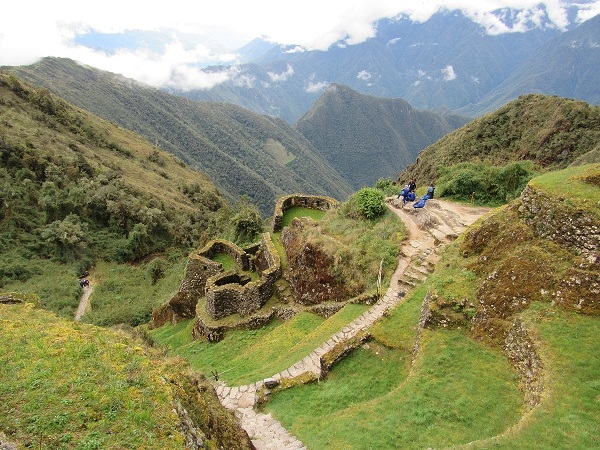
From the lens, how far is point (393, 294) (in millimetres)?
16703

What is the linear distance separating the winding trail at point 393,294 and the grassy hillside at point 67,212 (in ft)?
84.3

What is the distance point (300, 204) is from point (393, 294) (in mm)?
15781

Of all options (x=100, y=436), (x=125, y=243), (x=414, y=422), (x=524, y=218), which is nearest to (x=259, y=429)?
(x=414, y=422)

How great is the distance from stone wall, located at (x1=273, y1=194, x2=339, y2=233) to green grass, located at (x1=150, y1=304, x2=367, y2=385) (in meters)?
9.12

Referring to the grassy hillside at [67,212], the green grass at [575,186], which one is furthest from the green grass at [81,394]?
the grassy hillside at [67,212]

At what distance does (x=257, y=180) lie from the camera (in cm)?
18400

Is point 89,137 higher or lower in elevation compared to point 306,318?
higher

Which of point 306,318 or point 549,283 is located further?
point 306,318

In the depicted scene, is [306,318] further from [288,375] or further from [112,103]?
[112,103]

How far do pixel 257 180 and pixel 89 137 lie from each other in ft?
316

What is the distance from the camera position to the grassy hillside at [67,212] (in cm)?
4650

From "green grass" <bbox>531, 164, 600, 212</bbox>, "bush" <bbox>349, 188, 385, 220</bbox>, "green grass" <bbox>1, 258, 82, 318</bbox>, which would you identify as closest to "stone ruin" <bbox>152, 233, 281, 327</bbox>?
"bush" <bbox>349, 188, 385, 220</bbox>

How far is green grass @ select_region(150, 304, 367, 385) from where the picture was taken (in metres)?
15.6

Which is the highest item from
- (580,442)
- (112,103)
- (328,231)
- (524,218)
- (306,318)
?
(112,103)
